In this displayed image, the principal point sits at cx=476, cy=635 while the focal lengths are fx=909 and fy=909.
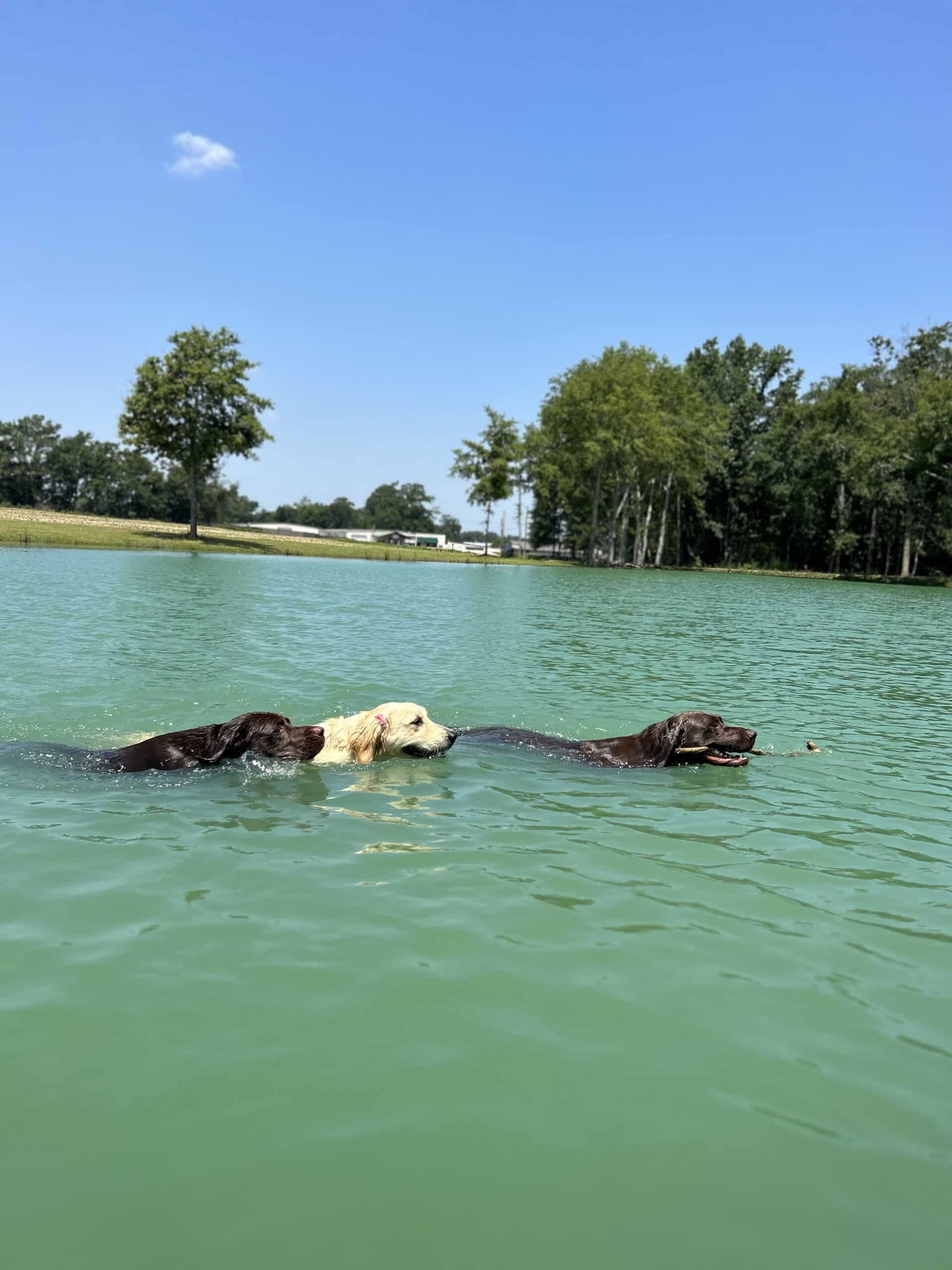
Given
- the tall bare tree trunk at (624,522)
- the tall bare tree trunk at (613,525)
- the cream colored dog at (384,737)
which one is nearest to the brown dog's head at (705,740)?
the cream colored dog at (384,737)

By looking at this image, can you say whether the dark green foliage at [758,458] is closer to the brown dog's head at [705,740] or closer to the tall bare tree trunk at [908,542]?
the tall bare tree trunk at [908,542]

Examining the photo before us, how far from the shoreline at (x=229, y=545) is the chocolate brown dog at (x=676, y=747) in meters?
55.5

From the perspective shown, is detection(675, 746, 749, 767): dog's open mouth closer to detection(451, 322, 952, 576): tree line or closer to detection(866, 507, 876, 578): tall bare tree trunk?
detection(451, 322, 952, 576): tree line

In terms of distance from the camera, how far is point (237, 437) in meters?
74.0

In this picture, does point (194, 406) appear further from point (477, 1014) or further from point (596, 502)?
point (477, 1014)

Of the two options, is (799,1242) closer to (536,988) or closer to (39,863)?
(536,988)

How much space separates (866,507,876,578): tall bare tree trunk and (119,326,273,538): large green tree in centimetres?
5377

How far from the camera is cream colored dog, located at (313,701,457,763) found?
29.5ft

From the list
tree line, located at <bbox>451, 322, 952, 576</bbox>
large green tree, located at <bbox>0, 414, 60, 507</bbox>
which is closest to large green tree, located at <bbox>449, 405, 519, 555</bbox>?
tree line, located at <bbox>451, 322, 952, 576</bbox>

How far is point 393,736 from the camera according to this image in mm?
9148

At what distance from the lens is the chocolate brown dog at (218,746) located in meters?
8.46

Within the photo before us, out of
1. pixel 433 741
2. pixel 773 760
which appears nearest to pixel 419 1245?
pixel 433 741

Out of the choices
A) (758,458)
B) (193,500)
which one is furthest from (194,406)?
(758,458)

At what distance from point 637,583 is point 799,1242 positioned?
5447 cm
